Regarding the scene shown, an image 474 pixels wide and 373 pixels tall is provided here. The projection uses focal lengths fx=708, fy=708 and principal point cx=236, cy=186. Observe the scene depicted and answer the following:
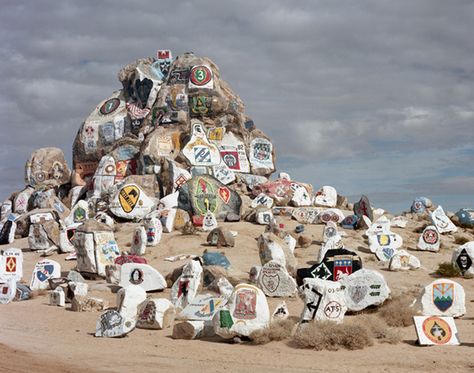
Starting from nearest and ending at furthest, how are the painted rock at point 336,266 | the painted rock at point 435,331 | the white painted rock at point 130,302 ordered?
1. the painted rock at point 435,331
2. the white painted rock at point 130,302
3. the painted rock at point 336,266

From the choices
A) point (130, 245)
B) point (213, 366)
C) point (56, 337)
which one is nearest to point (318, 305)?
point (213, 366)

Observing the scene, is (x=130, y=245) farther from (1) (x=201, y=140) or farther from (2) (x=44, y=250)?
(1) (x=201, y=140)

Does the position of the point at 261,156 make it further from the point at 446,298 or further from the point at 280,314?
the point at 280,314

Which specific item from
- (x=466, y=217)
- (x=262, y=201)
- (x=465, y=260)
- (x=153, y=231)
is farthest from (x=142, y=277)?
(x=466, y=217)

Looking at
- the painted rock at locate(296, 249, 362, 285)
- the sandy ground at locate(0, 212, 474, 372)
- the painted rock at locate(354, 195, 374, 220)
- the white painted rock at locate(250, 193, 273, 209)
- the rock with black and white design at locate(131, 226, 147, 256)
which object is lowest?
the sandy ground at locate(0, 212, 474, 372)

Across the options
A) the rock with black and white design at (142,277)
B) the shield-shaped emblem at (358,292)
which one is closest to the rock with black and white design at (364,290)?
the shield-shaped emblem at (358,292)

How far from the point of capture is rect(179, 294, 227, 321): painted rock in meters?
11.9

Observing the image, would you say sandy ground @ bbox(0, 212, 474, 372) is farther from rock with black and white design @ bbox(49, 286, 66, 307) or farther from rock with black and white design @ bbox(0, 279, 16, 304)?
rock with black and white design @ bbox(0, 279, 16, 304)

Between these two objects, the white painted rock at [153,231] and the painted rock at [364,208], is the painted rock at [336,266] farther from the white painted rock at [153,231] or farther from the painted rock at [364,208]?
the painted rock at [364,208]

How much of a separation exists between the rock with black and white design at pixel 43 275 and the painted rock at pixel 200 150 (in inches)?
546

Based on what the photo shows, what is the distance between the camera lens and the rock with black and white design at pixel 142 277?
592 inches

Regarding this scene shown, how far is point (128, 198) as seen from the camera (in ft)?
88.6

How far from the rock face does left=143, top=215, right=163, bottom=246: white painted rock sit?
16437 millimetres

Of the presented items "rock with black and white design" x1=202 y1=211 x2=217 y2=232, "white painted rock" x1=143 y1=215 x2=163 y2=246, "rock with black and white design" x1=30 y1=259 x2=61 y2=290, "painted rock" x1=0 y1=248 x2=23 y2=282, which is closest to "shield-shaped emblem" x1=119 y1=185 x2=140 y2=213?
"rock with black and white design" x1=202 y1=211 x2=217 y2=232
